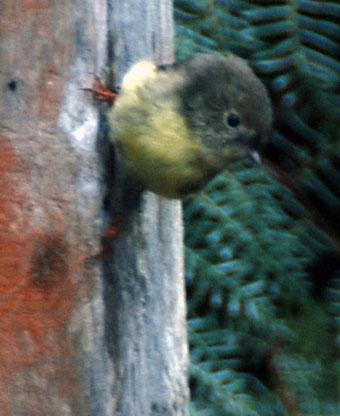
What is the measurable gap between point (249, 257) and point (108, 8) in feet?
3.07

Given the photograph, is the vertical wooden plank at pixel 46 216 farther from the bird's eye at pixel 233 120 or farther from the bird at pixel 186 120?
the bird's eye at pixel 233 120

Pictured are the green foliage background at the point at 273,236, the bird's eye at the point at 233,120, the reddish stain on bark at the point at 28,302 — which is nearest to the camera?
the reddish stain on bark at the point at 28,302

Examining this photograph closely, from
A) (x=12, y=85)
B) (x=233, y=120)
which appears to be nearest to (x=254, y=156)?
(x=233, y=120)

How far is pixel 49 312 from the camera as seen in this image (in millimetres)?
1133

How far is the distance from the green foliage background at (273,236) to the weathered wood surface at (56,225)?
2.58 feet

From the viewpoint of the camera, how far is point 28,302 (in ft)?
3.69

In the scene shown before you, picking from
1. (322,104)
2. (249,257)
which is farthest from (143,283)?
(322,104)

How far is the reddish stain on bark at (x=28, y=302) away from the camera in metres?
1.12

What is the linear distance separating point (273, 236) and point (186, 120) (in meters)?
0.83

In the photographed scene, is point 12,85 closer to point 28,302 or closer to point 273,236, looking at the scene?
point 28,302

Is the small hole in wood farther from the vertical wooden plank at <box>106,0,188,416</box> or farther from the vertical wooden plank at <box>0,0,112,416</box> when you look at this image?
the vertical wooden plank at <box>106,0,188,416</box>

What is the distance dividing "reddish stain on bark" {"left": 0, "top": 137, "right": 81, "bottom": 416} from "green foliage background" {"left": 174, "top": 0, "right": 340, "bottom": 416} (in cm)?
83

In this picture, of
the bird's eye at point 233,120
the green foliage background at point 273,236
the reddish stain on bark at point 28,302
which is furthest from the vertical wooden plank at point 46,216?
the green foliage background at point 273,236

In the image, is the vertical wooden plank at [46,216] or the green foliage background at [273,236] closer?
the vertical wooden plank at [46,216]
